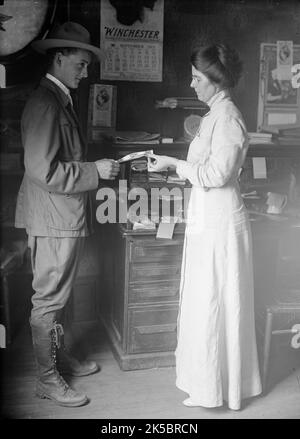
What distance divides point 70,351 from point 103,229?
977mm

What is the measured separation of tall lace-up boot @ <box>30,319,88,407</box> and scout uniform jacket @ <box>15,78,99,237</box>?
568mm

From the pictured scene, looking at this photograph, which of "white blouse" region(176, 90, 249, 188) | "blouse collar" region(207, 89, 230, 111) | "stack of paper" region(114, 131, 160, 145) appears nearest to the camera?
"white blouse" region(176, 90, 249, 188)

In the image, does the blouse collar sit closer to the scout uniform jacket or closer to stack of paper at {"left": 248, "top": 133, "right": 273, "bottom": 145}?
the scout uniform jacket

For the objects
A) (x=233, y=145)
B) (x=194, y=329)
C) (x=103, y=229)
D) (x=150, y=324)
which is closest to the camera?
(x=233, y=145)

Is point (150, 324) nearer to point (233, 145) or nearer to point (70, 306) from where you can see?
point (70, 306)

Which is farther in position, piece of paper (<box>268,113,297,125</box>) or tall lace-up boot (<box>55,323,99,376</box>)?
piece of paper (<box>268,113,297,125</box>)

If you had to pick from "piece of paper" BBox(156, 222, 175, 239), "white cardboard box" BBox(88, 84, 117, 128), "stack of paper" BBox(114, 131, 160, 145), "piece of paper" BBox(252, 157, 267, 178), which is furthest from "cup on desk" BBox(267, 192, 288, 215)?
"white cardboard box" BBox(88, 84, 117, 128)

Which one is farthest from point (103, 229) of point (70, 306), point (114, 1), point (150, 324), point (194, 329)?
point (114, 1)

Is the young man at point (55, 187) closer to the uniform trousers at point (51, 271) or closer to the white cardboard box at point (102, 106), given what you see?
the uniform trousers at point (51, 271)

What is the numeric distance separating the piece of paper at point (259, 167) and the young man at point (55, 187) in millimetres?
1469

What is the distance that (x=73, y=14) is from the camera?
3602 mm

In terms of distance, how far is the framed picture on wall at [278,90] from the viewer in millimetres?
4008

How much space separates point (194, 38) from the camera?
3.83m

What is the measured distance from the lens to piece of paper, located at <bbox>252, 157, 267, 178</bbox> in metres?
4.05
